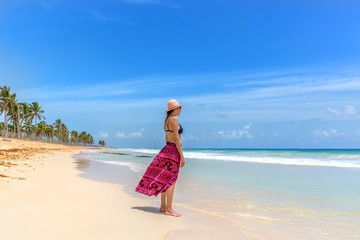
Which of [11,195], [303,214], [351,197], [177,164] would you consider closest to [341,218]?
[303,214]

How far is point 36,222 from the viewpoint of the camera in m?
3.89

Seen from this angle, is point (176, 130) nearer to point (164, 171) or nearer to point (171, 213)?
point (164, 171)

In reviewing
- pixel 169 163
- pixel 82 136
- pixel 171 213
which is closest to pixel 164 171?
pixel 169 163

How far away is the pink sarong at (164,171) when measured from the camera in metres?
4.93

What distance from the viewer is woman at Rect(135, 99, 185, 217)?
4.88 meters

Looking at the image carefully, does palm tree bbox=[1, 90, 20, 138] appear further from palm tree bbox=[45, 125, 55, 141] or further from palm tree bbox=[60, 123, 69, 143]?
palm tree bbox=[60, 123, 69, 143]

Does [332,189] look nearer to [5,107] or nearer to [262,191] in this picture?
[262,191]

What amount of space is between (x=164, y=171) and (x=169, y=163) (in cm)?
17

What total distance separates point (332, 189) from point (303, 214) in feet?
11.8

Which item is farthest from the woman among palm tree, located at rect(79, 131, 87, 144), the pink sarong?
palm tree, located at rect(79, 131, 87, 144)

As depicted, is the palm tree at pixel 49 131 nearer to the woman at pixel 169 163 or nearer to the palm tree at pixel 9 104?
the palm tree at pixel 9 104

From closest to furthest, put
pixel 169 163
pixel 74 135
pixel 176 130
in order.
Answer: pixel 176 130 < pixel 169 163 < pixel 74 135

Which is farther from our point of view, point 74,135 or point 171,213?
point 74,135

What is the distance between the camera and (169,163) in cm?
497
